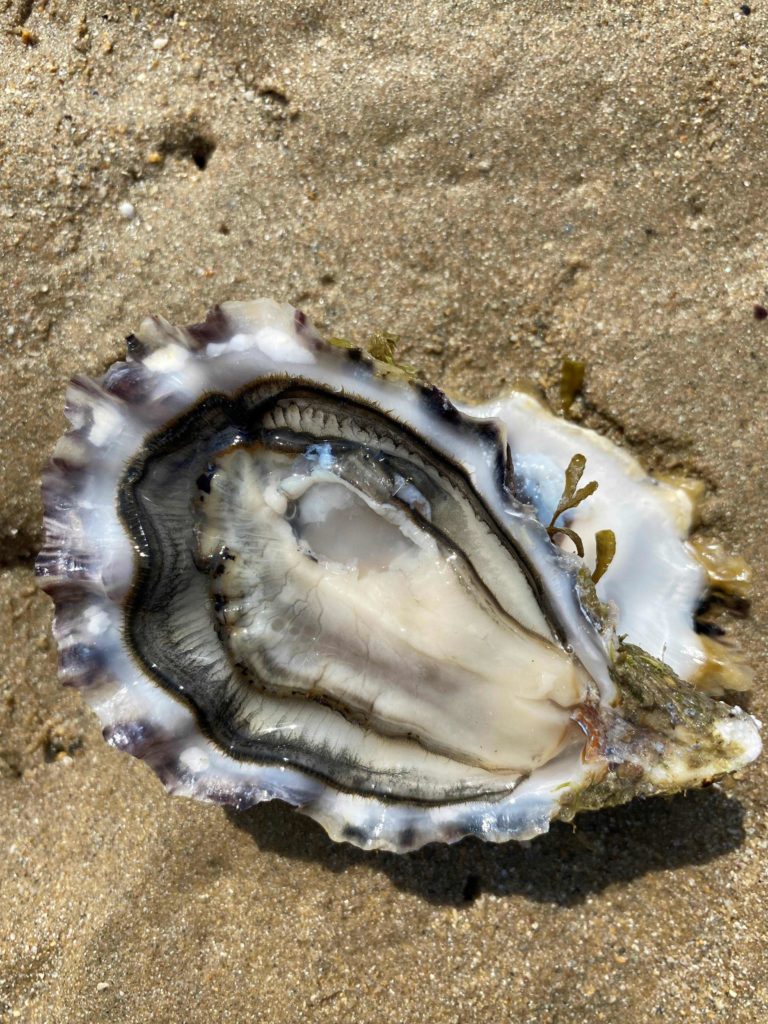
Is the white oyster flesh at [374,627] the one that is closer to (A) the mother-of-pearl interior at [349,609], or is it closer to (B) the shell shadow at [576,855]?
(A) the mother-of-pearl interior at [349,609]

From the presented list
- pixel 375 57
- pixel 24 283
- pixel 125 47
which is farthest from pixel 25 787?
pixel 375 57

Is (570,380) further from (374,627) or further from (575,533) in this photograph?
(374,627)

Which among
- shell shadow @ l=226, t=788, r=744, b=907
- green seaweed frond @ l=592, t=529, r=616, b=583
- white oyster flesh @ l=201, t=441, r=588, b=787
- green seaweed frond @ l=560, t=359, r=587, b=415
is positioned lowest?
shell shadow @ l=226, t=788, r=744, b=907

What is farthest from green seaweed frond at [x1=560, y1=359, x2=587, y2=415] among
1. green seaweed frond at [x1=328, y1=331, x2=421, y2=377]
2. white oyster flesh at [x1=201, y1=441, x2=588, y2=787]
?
white oyster flesh at [x1=201, y1=441, x2=588, y2=787]

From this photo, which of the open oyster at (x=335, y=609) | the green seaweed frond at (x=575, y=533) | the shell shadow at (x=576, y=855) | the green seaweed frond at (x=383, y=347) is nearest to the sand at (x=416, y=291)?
the shell shadow at (x=576, y=855)

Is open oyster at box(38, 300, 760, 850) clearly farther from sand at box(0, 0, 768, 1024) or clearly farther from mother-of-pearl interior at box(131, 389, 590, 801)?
sand at box(0, 0, 768, 1024)

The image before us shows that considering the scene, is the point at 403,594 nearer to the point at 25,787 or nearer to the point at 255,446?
the point at 255,446
